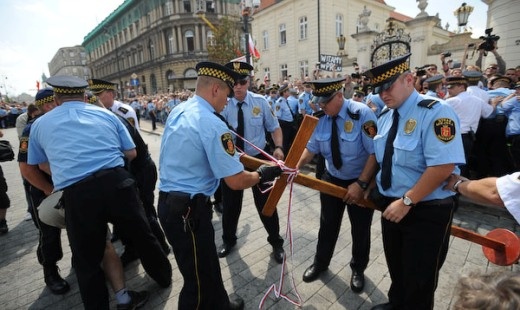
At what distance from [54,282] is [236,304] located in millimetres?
2098

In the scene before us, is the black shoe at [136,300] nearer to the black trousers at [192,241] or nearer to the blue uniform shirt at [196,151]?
the black trousers at [192,241]

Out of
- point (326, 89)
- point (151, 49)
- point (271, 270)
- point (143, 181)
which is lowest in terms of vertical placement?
point (271, 270)

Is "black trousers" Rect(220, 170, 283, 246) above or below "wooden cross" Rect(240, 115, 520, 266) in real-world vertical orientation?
below

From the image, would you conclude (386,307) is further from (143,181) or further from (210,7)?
(210,7)

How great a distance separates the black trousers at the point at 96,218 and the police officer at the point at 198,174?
484 millimetres

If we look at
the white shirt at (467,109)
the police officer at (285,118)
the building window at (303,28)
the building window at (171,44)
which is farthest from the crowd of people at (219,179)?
the building window at (171,44)

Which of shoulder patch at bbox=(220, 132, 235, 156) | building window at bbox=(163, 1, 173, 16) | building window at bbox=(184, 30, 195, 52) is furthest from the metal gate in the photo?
building window at bbox=(163, 1, 173, 16)

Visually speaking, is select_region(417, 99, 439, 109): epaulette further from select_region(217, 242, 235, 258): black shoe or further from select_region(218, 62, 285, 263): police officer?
select_region(217, 242, 235, 258): black shoe

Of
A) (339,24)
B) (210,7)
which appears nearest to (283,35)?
(339,24)

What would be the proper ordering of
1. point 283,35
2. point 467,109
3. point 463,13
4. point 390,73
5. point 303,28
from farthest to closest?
1. point 283,35
2. point 303,28
3. point 463,13
4. point 467,109
5. point 390,73

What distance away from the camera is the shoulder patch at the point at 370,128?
269cm

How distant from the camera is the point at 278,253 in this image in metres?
3.54

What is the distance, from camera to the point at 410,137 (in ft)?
6.60

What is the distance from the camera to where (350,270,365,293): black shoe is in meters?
2.87
